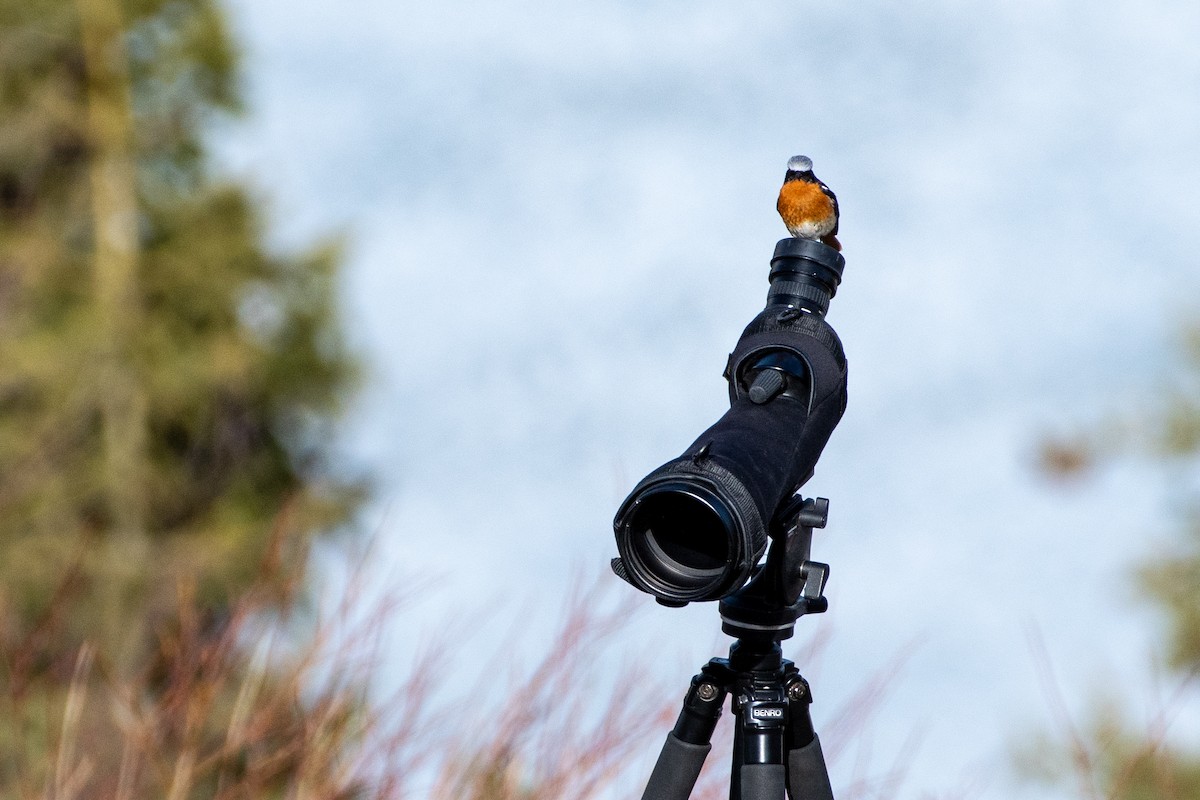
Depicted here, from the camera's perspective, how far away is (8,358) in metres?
12.2

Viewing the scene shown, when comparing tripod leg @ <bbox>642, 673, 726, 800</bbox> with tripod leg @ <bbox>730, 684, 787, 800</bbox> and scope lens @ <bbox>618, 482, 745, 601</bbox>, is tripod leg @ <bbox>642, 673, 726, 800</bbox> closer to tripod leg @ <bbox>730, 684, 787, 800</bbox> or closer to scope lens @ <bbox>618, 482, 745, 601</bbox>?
tripod leg @ <bbox>730, 684, 787, 800</bbox>

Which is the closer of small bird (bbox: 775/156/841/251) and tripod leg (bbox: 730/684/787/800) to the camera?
tripod leg (bbox: 730/684/787/800)

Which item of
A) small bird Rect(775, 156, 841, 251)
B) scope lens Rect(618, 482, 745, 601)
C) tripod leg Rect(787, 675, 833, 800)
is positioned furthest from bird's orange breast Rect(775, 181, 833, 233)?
tripod leg Rect(787, 675, 833, 800)

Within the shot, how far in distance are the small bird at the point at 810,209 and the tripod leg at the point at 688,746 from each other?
767 millimetres

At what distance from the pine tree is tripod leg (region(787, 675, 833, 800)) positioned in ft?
33.7

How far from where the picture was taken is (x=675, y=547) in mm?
1986

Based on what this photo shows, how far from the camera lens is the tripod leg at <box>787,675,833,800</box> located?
7.06 feet

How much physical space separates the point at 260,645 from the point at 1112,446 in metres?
13.7

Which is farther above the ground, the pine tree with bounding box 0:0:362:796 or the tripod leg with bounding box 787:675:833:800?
the pine tree with bounding box 0:0:362:796

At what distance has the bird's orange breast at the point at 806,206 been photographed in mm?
2352

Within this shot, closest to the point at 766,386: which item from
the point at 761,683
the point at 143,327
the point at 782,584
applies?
the point at 782,584

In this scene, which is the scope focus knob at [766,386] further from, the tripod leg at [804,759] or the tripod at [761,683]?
the tripod leg at [804,759]

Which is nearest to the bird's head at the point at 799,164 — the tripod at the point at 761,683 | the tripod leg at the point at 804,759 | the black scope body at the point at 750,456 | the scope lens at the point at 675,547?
the black scope body at the point at 750,456

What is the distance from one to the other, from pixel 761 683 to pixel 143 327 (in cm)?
1192
